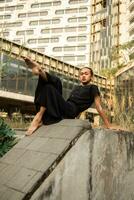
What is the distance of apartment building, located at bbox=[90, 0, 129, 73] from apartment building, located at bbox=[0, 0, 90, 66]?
1135 millimetres

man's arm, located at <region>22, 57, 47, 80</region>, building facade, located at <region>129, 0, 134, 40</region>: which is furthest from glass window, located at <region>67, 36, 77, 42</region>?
man's arm, located at <region>22, 57, 47, 80</region>

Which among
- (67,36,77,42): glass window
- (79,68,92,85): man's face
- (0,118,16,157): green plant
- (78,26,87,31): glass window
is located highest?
(78,26,87,31): glass window

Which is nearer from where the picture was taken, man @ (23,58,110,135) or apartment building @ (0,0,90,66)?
man @ (23,58,110,135)

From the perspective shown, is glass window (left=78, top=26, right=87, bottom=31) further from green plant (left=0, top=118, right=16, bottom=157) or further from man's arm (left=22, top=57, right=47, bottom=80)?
man's arm (left=22, top=57, right=47, bottom=80)

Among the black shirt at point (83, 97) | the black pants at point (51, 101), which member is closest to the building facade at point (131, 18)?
the black shirt at point (83, 97)

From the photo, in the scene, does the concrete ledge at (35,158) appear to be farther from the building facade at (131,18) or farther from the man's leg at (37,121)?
the building facade at (131,18)

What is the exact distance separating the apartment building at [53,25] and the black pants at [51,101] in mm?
45717

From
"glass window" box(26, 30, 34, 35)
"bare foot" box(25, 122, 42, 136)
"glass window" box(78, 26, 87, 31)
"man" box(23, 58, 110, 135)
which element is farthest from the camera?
"glass window" box(26, 30, 34, 35)

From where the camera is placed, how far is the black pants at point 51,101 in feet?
10.4

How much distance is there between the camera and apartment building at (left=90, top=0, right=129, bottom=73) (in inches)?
1863

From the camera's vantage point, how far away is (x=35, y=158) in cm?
261

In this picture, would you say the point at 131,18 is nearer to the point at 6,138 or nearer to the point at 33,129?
the point at 6,138

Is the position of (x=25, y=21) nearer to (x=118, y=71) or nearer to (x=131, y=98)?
(x=118, y=71)

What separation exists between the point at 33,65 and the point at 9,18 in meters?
54.0
